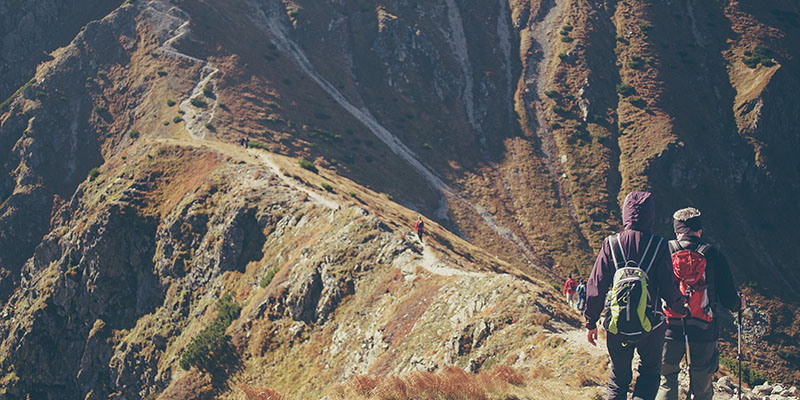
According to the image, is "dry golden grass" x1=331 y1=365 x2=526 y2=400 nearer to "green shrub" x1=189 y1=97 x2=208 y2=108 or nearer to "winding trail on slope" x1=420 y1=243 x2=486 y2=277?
"winding trail on slope" x1=420 y1=243 x2=486 y2=277

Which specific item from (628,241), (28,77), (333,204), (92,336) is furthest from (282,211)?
(28,77)

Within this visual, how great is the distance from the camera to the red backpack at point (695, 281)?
9.76m

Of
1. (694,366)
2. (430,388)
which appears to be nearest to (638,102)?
(694,366)

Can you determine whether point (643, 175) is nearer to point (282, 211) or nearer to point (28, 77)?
point (282, 211)

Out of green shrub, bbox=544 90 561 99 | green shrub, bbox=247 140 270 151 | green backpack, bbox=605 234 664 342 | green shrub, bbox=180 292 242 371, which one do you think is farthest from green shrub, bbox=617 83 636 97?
green backpack, bbox=605 234 664 342

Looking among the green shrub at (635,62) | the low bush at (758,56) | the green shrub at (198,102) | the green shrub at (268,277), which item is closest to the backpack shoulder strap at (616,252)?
the green shrub at (268,277)

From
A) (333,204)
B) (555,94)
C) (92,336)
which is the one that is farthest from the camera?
(555,94)

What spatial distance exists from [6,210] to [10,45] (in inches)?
1734

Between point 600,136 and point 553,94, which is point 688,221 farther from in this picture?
point 553,94

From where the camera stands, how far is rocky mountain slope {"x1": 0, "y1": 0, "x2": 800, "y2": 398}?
31750 mm

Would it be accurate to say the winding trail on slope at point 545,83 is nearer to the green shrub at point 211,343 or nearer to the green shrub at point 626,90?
the green shrub at point 626,90

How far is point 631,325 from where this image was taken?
9.00 meters

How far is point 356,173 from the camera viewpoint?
266 feet

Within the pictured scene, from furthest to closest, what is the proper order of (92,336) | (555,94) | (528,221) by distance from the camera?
(555,94) < (528,221) < (92,336)
